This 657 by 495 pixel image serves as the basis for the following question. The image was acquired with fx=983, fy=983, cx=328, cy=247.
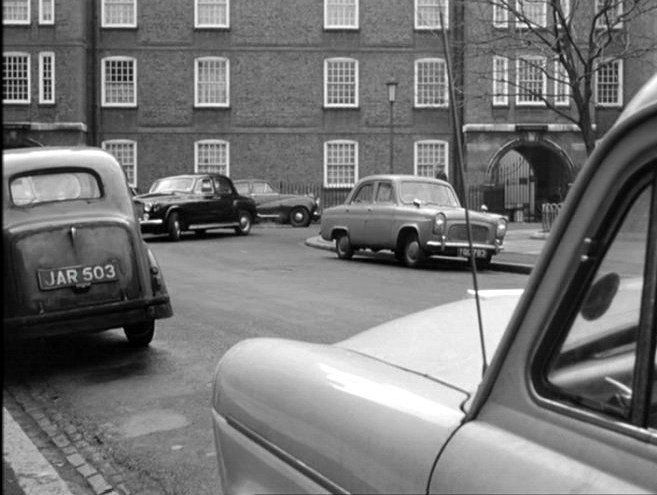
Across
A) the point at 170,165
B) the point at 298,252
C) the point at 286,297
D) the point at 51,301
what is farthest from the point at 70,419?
the point at 170,165

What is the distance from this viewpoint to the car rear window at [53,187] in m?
8.67

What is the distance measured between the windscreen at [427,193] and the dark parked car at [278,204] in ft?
56.1

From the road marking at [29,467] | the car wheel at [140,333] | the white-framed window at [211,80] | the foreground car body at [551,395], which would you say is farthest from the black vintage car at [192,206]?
the foreground car body at [551,395]

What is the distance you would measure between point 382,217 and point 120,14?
92.9 feet

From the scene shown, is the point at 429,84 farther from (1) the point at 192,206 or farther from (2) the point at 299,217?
(1) the point at 192,206

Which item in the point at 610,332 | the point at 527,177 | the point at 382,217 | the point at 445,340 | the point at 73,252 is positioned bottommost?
the point at 382,217

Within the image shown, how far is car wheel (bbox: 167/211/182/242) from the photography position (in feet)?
88.1

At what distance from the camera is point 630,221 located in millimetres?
1572

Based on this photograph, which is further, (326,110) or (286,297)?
(326,110)

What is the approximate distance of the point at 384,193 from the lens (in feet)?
66.3

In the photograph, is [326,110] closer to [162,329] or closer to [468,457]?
[162,329]

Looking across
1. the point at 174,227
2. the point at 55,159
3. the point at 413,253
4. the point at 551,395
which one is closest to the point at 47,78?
the point at 174,227

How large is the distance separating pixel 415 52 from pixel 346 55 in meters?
3.12

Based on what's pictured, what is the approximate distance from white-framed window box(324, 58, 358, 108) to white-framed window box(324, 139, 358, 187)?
1801 millimetres
